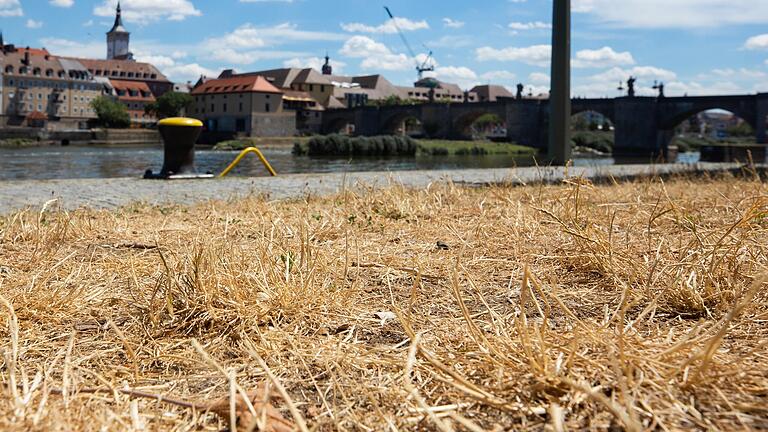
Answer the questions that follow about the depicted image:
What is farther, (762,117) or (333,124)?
(333,124)

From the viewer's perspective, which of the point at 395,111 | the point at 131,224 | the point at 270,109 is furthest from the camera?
the point at 270,109

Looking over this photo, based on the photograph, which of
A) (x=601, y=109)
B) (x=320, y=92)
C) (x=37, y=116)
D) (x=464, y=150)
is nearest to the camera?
(x=464, y=150)

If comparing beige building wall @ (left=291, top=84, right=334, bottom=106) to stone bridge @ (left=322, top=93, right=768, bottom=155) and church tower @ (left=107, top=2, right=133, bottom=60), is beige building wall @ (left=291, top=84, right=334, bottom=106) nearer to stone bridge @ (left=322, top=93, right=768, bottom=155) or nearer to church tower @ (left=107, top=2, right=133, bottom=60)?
stone bridge @ (left=322, top=93, right=768, bottom=155)

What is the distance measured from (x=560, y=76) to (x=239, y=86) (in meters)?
83.1

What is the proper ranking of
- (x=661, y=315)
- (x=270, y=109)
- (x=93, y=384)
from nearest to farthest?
(x=93, y=384)
(x=661, y=315)
(x=270, y=109)

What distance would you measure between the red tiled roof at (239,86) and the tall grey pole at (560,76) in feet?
258

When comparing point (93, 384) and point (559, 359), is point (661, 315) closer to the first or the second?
point (559, 359)

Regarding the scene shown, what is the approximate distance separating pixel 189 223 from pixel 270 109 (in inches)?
3361

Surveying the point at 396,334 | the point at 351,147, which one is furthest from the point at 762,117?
the point at 396,334

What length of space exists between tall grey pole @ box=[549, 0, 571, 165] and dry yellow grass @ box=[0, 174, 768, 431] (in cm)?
739

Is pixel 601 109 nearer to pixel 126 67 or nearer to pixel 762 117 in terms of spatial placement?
pixel 762 117

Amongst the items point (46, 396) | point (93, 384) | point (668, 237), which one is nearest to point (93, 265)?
point (93, 384)

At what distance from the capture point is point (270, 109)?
87.6 meters

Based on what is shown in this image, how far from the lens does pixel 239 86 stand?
8969 cm
